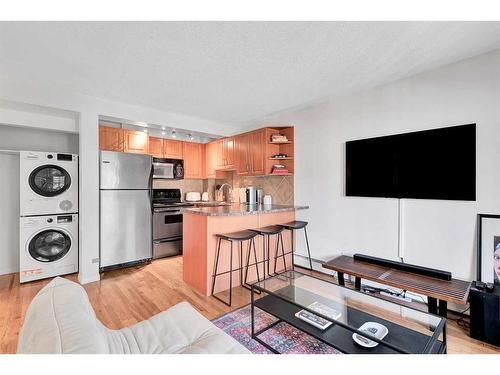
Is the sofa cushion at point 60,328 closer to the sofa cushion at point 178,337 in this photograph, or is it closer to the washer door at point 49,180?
the sofa cushion at point 178,337

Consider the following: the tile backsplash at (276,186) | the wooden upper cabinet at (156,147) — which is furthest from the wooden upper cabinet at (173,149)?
the tile backsplash at (276,186)

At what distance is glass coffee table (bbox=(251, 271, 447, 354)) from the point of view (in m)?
1.39

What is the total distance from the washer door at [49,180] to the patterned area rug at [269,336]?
9.32 feet

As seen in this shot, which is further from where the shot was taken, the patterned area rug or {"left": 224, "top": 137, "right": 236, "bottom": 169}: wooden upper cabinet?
{"left": 224, "top": 137, "right": 236, "bottom": 169}: wooden upper cabinet

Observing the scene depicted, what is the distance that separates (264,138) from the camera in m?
3.76

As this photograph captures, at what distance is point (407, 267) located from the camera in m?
2.43

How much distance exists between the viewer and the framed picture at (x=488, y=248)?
6.68ft

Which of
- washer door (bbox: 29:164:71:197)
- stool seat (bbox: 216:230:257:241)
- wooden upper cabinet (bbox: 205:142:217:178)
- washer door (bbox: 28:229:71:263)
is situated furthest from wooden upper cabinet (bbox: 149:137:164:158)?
stool seat (bbox: 216:230:257:241)

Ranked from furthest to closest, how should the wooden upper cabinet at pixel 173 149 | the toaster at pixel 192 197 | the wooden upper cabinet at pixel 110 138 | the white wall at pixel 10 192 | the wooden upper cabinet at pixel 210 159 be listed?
1. the toaster at pixel 192 197
2. the wooden upper cabinet at pixel 210 159
3. the wooden upper cabinet at pixel 173 149
4. the wooden upper cabinet at pixel 110 138
5. the white wall at pixel 10 192

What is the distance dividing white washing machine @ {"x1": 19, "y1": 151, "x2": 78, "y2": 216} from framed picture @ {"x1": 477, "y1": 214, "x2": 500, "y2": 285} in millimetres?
4811

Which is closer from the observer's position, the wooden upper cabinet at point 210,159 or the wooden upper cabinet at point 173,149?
the wooden upper cabinet at point 173,149

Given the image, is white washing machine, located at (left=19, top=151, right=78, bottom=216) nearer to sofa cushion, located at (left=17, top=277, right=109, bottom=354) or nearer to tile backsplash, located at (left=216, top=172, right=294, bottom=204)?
sofa cushion, located at (left=17, top=277, right=109, bottom=354)
